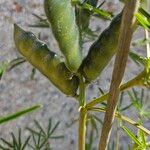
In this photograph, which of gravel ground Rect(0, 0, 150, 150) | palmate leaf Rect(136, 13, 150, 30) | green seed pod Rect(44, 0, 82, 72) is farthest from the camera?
gravel ground Rect(0, 0, 150, 150)

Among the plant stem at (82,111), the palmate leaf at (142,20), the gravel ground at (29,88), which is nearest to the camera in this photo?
the palmate leaf at (142,20)

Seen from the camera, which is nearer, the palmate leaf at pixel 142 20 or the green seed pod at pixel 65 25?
the palmate leaf at pixel 142 20

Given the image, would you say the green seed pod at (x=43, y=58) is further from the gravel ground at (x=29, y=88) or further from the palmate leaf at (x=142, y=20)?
the gravel ground at (x=29, y=88)

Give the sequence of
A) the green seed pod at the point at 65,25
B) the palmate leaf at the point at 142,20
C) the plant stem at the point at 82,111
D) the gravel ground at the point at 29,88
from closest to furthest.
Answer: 1. the palmate leaf at the point at 142,20
2. the green seed pod at the point at 65,25
3. the plant stem at the point at 82,111
4. the gravel ground at the point at 29,88

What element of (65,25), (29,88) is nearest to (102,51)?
(65,25)

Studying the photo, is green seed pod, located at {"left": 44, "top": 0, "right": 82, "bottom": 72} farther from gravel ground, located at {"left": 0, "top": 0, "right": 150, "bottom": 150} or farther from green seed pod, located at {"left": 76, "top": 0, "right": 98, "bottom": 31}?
gravel ground, located at {"left": 0, "top": 0, "right": 150, "bottom": 150}

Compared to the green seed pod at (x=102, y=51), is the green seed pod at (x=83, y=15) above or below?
above

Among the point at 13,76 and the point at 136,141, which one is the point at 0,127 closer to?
the point at 13,76

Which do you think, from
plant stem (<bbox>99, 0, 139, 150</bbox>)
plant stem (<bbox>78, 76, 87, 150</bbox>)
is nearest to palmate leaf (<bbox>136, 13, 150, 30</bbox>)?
plant stem (<bbox>99, 0, 139, 150</bbox>)

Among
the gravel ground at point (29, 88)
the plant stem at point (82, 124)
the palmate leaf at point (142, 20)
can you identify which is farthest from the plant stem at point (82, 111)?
the gravel ground at point (29, 88)
